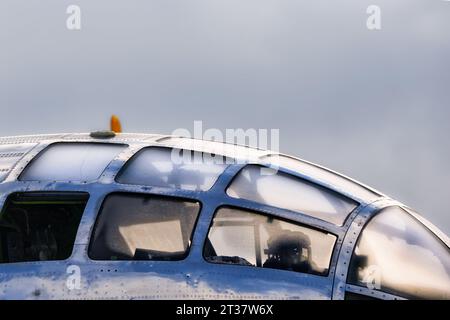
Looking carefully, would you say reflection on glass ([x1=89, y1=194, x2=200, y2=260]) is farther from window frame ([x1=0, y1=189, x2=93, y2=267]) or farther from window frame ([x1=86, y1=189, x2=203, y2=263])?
window frame ([x1=0, y1=189, x2=93, y2=267])

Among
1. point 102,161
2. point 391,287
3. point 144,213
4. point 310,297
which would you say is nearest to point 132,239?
point 144,213

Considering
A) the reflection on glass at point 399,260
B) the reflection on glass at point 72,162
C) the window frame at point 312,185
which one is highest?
the reflection on glass at point 72,162

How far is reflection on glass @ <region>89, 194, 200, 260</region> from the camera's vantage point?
1692 centimetres

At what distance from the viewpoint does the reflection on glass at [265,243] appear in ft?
54.4

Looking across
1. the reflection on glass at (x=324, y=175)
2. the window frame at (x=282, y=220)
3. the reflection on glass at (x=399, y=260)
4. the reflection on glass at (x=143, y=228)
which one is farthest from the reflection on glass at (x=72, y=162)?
the reflection on glass at (x=399, y=260)

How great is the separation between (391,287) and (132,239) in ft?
14.4

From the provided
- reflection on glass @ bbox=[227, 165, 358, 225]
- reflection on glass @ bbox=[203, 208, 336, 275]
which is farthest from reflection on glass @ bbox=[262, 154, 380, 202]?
reflection on glass @ bbox=[203, 208, 336, 275]

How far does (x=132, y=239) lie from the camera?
17.3 m

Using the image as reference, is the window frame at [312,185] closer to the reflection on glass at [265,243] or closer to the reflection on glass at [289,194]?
the reflection on glass at [289,194]

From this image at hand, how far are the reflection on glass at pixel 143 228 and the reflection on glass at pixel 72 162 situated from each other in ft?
2.81

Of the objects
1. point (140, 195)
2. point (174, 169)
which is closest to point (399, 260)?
point (174, 169)

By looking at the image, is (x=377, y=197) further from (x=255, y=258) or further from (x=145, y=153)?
(x=145, y=153)

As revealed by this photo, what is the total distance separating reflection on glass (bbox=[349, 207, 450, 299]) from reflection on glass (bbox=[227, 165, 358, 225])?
0.62 m
